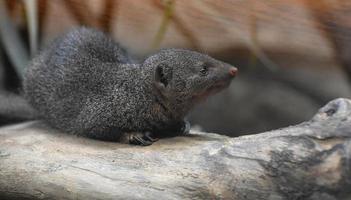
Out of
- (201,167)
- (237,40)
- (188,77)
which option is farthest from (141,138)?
(237,40)

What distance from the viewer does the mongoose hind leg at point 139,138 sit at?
128 inches

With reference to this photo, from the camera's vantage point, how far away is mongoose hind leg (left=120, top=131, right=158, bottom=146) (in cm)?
325

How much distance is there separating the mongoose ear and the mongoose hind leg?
27 cm

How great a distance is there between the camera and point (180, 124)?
349cm

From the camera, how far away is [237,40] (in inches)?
175

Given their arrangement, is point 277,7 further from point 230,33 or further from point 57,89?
point 57,89

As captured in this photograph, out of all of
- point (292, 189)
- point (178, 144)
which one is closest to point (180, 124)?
point (178, 144)

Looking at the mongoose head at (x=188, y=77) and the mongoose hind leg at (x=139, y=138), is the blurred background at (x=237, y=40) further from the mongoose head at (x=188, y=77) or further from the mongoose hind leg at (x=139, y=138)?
the mongoose hind leg at (x=139, y=138)

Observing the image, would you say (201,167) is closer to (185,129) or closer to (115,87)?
(185,129)

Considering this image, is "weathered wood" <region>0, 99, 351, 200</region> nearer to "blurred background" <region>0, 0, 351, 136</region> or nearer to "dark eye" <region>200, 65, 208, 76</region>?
"dark eye" <region>200, 65, 208, 76</region>

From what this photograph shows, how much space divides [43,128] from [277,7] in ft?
5.74

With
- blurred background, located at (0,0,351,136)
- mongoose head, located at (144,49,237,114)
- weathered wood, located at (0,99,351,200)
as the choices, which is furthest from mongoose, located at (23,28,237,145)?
blurred background, located at (0,0,351,136)

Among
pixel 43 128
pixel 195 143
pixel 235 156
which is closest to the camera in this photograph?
pixel 235 156

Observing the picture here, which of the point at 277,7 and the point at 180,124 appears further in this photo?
the point at 277,7
